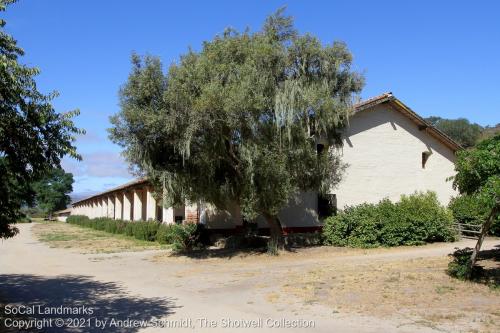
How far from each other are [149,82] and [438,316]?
486 inches

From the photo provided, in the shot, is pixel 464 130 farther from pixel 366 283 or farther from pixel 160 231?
pixel 366 283

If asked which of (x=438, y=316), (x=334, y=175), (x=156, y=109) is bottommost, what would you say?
(x=438, y=316)

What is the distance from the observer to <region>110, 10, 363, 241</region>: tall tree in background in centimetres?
1705

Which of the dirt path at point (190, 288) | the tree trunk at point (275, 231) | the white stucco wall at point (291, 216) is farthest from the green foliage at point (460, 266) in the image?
the white stucco wall at point (291, 216)

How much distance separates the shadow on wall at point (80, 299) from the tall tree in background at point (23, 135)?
7.63ft

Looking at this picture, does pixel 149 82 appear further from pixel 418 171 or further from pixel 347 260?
pixel 418 171

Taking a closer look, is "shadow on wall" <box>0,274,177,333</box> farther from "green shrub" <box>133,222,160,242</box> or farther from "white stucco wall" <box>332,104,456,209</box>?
"white stucco wall" <box>332,104,456,209</box>

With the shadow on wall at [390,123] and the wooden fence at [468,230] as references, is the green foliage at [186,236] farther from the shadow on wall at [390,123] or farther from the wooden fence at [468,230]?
the wooden fence at [468,230]

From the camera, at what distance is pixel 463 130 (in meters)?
70.9

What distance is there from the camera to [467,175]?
11.6 m

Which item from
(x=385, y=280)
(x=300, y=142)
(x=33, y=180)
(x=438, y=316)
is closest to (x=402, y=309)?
(x=438, y=316)

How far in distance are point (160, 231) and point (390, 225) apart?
43.3ft

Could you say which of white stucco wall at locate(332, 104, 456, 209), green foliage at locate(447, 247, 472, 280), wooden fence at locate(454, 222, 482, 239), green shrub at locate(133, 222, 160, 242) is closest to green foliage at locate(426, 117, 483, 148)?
white stucco wall at locate(332, 104, 456, 209)

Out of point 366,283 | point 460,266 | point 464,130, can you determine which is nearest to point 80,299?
point 366,283
